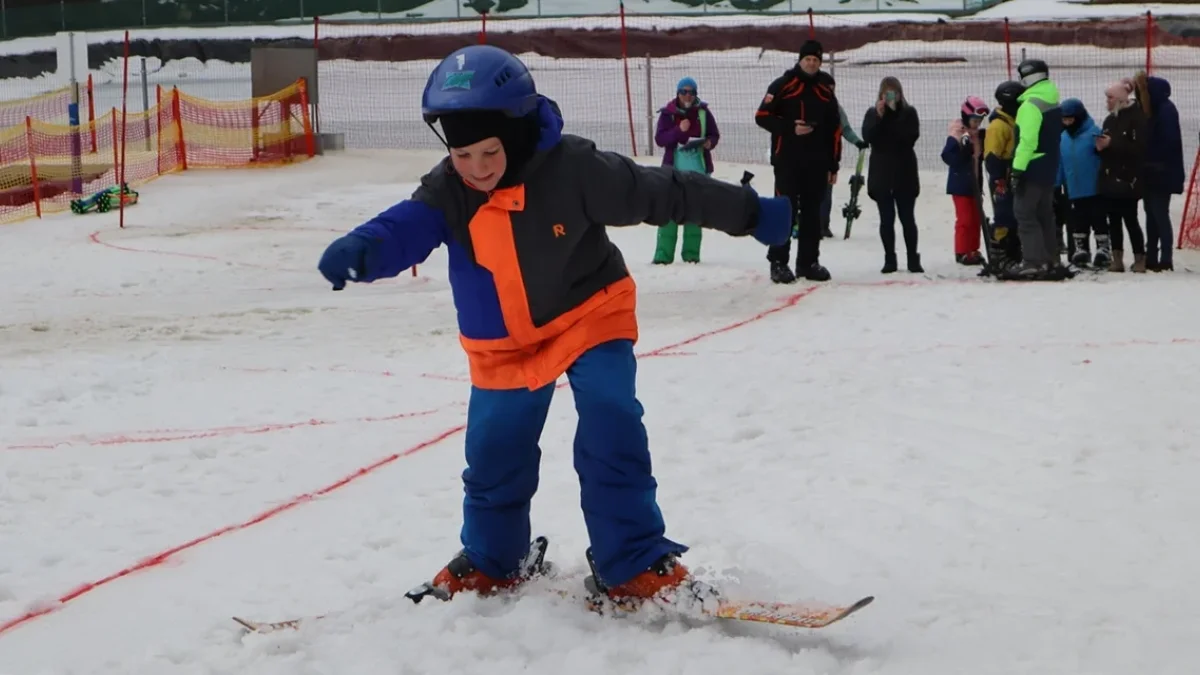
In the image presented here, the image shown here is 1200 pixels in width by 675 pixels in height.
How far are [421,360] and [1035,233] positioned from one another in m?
4.97

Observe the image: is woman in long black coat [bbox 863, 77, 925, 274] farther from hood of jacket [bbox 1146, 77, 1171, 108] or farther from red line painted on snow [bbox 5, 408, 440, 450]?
red line painted on snow [bbox 5, 408, 440, 450]

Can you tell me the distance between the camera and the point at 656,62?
27.4 metres

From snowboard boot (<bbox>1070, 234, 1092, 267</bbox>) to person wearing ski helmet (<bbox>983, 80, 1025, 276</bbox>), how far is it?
0.52 metres

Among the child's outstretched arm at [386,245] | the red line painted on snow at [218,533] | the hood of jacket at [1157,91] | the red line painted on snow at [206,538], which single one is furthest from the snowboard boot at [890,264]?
the child's outstretched arm at [386,245]

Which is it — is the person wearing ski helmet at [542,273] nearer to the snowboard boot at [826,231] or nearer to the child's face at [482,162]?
the child's face at [482,162]

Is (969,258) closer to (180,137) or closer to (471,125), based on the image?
(471,125)

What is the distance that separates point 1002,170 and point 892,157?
0.83 m

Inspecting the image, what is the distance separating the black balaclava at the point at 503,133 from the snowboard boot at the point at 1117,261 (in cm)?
868

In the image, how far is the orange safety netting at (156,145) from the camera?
61.2ft

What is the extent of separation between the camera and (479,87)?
344 centimetres

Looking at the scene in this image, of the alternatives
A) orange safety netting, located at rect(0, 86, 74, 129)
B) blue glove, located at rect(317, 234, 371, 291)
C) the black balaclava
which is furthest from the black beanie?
orange safety netting, located at rect(0, 86, 74, 129)

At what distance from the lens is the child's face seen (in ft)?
11.5

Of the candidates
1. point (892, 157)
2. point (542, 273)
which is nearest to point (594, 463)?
point (542, 273)

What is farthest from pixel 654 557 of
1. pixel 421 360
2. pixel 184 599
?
pixel 421 360
